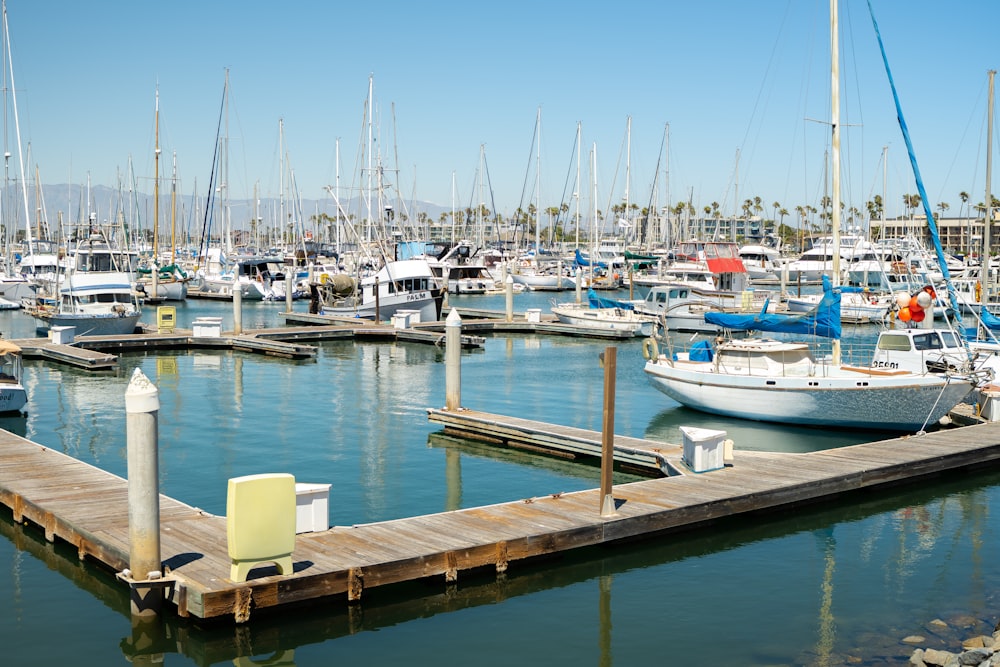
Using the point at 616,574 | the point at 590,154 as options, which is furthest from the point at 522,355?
the point at 590,154

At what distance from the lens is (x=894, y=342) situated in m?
26.2

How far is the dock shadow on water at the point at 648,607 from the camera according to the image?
1189 centimetres

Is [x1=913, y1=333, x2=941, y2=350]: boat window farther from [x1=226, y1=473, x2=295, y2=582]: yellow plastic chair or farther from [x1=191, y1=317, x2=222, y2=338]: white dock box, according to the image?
[x1=191, y1=317, x2=222, y2=338]: white dock box

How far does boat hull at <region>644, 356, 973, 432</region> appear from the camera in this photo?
2359cm

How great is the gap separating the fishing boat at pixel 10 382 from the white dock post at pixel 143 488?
47.9 feet

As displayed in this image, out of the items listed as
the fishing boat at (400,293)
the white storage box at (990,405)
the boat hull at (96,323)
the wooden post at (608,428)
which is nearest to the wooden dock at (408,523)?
the wooden post at (608,428)

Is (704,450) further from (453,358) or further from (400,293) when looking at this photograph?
(400,293)

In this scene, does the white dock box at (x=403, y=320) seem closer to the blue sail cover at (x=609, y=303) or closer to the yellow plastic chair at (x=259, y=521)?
the blue sail cover at (x=609, y=303)

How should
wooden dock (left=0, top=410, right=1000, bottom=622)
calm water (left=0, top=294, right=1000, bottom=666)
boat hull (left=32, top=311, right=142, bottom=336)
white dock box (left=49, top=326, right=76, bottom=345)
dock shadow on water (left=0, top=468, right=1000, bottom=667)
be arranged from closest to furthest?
1. dock shadow on water (left=0, top=468, right=1000, bottom=667)
2. calm water (left=0, top=294, right=1000, bottom=666)
3. wooden dock (left=0, top=410, right=1000, bottom=622)
4. white dock box (left=49, top=326, right=76, bottom=345)
5. boat hull (left=32, top=311, right=142, bottom=336)

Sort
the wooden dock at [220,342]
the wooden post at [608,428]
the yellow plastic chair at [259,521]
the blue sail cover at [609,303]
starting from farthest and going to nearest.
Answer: the blue sail cover at [609,303] → the wooden dock at [220,342] → the wooden post at [608,428] → the yellow plastic chair at [259,521]

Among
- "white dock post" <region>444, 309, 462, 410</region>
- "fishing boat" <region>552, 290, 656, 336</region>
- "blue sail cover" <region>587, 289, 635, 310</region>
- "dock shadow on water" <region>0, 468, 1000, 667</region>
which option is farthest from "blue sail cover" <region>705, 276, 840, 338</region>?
"blue sail cover" <region>587, 289, 635, 310</region>

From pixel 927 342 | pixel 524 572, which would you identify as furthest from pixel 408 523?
pixel 927 342

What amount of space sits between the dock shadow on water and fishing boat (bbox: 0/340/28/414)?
973cm

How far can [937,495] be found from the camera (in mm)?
19344
